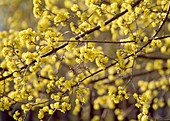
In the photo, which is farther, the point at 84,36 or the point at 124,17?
the point at 124,17

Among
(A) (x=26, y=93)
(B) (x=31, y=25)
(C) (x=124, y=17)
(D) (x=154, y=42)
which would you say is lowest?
(A) (x=26, y=93)

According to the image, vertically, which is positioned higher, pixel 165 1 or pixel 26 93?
pixel 165 1

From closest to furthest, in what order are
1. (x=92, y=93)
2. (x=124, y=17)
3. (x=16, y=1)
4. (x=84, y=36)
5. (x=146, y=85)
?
(x=84, y=36)
(x=124, y=17)
(x=146, y=85)
(x=92, y=93)
(x=16, y=1)

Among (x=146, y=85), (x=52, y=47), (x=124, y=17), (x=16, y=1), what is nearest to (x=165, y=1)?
(x=124, y=17)

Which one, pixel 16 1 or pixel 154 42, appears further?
pixel 16 1

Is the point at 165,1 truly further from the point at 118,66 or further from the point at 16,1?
the point at 16,1

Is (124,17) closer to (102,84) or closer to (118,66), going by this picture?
(118,66)

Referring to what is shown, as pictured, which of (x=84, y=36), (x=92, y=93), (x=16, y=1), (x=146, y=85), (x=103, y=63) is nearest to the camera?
(x=103, y=63)

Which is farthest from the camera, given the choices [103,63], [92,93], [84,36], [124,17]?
[92,93]

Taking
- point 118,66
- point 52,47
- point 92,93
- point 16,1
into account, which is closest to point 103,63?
point 118,66
